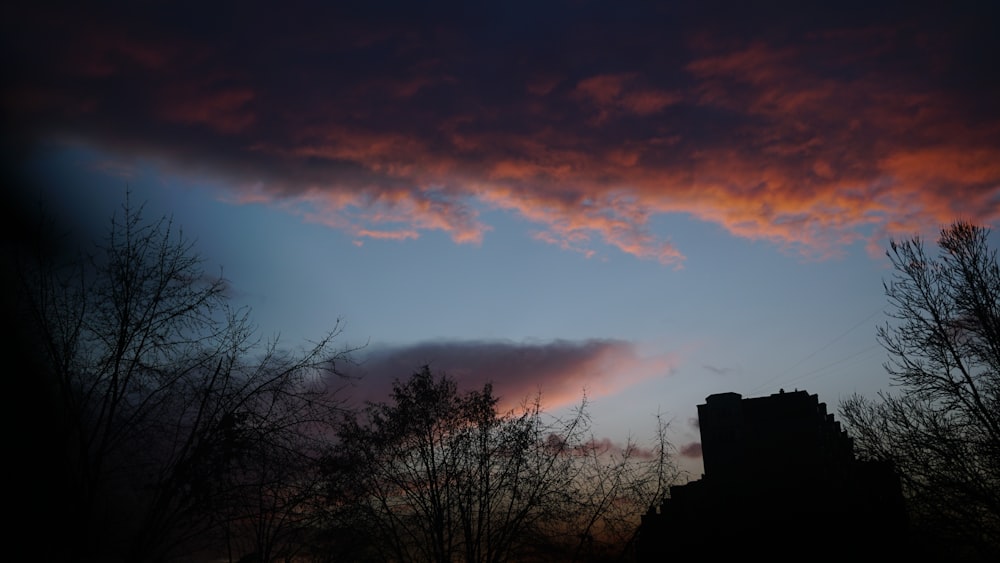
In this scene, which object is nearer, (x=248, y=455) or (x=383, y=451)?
(x=248, y=455)

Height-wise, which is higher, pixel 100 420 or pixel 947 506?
pixel 100 420

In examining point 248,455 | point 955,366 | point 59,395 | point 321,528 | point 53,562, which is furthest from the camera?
point 955,366

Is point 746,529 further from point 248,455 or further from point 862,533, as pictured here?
point 248,455

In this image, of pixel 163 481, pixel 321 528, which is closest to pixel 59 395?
pixel 163 481

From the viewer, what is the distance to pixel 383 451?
20891 millimetres

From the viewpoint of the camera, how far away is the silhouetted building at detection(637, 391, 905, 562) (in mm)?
28297

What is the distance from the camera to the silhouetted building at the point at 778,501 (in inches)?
1114

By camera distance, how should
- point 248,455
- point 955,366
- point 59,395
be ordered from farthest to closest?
point 955,366 → point 248,455 → point 59,395

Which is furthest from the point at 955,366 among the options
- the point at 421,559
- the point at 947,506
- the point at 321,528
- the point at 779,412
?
the point at 321,528

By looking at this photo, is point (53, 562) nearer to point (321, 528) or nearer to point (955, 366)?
point (321, 528)

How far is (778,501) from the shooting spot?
30.4m

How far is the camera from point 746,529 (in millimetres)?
29828

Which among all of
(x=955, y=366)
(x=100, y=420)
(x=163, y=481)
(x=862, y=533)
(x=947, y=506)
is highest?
(x=955, y=366)

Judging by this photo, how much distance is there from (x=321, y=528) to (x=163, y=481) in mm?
12027
